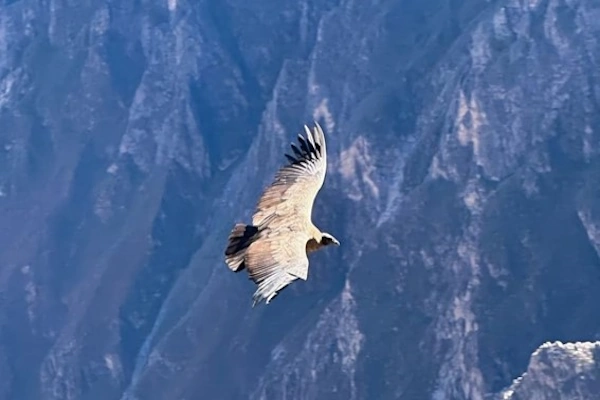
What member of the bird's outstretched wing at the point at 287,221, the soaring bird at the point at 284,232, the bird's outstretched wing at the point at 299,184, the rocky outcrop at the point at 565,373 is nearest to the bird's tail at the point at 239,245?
the soaring bird at the point at 284,232

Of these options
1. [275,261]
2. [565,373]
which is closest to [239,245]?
[275,261]

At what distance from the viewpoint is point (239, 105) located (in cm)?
11512

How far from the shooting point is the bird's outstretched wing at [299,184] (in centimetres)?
2960

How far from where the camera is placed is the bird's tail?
27281 mm

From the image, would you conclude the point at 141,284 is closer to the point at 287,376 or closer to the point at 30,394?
the point at 30,394

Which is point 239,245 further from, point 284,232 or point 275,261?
point 275,261

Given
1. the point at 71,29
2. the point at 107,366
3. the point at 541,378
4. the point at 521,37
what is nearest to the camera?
the point at 541,378

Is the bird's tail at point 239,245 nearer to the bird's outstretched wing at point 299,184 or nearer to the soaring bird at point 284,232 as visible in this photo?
→ the soaring bird at point 284,232

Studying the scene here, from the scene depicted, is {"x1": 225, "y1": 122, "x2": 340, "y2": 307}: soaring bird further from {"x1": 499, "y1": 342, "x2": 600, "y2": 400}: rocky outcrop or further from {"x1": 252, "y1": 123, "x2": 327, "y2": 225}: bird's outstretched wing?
{"x1": 499, "y1": 342, "x2": 600, "y2": 400}: rocky outcrop

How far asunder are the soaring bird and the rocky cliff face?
139 ft

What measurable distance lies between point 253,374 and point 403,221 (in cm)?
1244

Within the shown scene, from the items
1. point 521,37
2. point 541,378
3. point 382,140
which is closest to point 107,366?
point 382,140

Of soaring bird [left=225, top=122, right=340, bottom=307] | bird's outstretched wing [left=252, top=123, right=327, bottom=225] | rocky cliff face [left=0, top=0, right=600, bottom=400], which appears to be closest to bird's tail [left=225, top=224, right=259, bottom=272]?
soaring bird [left=225, top=122, right=340, bottom=307]

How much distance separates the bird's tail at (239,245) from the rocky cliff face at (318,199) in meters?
45.0
